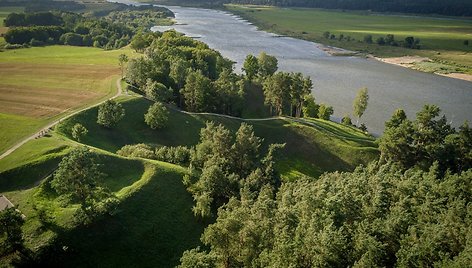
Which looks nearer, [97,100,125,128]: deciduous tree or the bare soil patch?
[97,100,125,128]: deciduous tree

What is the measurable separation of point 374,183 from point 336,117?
238ft

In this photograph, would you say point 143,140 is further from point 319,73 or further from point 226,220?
point 319,73

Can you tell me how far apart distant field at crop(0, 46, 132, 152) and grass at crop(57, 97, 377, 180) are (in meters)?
8.34

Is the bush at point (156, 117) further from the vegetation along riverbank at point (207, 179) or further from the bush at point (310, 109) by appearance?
the bush at point (310, 109)

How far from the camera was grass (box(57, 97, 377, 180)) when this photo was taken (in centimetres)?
8694

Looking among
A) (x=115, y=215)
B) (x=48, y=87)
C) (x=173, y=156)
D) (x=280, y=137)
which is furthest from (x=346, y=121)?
(x=48, y=87)

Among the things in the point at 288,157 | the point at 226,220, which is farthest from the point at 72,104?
the point at 226,220

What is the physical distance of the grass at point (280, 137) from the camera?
285ft

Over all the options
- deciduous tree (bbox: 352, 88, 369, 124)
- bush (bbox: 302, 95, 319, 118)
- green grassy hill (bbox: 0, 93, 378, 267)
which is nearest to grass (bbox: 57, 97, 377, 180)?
green grassy hill (bbox: 0, 93, 378, 267)

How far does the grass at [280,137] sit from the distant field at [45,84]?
328 inches

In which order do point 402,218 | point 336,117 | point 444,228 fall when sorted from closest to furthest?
point 444,228 < point 402,218 < point 336,117

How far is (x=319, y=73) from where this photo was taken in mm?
171875

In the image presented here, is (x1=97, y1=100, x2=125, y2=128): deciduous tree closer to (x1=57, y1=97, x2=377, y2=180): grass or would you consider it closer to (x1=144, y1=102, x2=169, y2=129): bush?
(x1=57, y1=97, x2=377, y2=180): grass

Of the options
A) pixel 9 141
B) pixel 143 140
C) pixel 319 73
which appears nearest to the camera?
pixel 9 141
